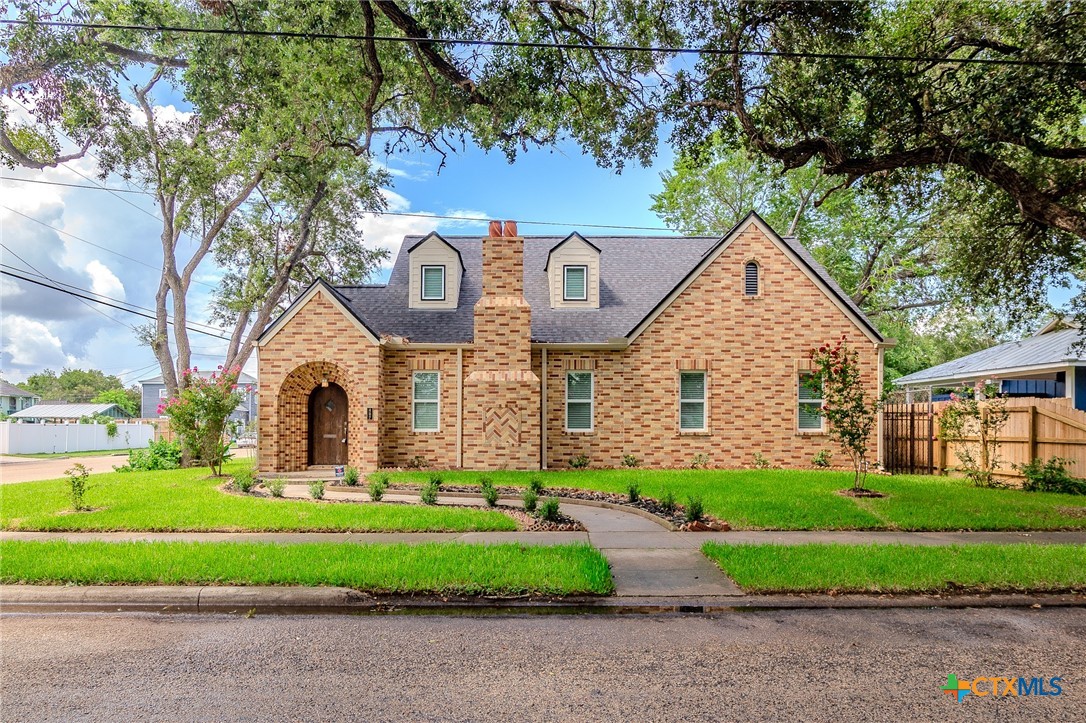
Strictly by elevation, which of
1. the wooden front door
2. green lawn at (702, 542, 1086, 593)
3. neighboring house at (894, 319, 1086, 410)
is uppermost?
neighboring house at (894, 319, 1086, 410)

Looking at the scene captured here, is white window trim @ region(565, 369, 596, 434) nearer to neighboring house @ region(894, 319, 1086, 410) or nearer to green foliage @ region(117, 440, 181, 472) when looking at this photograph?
neighboring house @ region(894, 319, 1086, 410)

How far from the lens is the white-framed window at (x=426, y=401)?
671 inches

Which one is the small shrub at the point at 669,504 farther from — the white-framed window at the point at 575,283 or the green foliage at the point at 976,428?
the white-framed window at the point at 575,283

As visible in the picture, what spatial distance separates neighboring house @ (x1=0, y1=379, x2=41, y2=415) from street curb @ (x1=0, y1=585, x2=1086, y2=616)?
6860cm

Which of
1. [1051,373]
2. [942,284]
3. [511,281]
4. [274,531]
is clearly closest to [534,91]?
[511,281]

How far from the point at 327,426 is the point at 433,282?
548 centimetres

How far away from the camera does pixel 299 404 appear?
1658 centimetres

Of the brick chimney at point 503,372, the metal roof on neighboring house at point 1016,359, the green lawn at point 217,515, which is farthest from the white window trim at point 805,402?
the green lawn at point 217,515

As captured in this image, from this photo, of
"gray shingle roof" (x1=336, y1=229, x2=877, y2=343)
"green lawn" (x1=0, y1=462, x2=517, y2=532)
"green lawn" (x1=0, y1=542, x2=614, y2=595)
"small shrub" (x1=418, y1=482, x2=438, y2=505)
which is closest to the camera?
"green lawn" (x1=0, y1=542, x2=614, y2=595)

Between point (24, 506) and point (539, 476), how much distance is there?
1013 centimetres

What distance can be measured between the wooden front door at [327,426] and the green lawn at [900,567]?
12178 mm

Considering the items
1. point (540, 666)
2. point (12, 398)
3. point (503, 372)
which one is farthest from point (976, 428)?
point (12, 398)

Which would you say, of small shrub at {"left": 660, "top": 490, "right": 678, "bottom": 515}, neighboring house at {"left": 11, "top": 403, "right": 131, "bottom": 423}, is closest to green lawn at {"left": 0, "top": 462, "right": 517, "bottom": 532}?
small shrub at {"left": 660, "top": 490, "right": 678, "bottom": 515}

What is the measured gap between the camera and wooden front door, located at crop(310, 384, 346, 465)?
1695 centimetres
